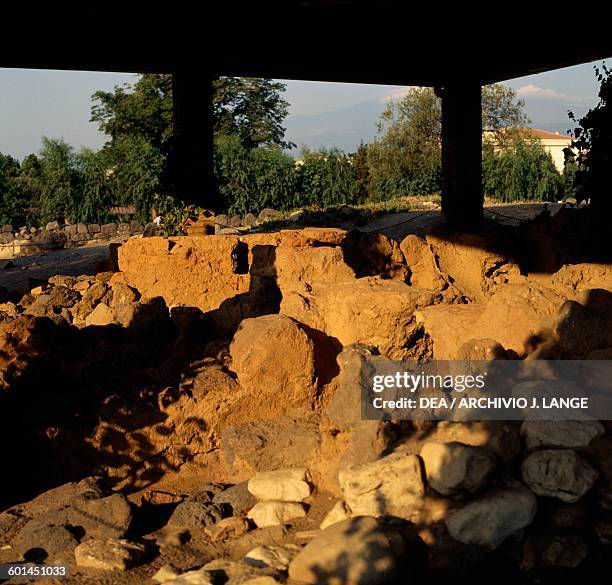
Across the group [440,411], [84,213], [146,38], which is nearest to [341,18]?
[146,38]

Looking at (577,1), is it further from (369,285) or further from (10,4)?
(10,4)

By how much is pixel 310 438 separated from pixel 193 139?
358 inches

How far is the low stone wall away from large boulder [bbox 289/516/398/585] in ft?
68.4

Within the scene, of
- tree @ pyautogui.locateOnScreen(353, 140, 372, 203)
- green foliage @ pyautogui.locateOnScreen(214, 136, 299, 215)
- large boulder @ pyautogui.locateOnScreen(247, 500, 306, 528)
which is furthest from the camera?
tree @ pyautogui.locateOnScreen(353, 140, 372, 203)

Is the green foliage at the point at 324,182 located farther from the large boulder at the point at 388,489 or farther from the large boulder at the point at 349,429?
the large boulder at the point at 388,489

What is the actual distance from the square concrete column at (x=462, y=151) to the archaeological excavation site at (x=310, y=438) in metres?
6.43

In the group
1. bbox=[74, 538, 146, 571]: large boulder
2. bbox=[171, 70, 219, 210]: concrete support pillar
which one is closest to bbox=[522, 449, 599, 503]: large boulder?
bbox=[74, 538, 146, 571]: large boulder

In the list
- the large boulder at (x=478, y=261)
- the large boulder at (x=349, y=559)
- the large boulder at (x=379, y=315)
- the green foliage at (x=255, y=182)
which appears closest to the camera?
the large boulder at (x=349, y=559)

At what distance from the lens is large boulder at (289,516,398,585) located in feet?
14.6

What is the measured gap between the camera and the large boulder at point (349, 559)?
4441 mm

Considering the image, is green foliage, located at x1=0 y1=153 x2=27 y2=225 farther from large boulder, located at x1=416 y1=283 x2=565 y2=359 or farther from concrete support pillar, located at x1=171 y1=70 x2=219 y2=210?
large boulder, located at x1=416 y1=283 x2=565 y2=359

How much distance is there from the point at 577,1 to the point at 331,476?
7.71 metres

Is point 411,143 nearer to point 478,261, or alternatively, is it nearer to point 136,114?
point 136,114

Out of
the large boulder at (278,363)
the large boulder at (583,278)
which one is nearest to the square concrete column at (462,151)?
the large boulder at (583,278)
